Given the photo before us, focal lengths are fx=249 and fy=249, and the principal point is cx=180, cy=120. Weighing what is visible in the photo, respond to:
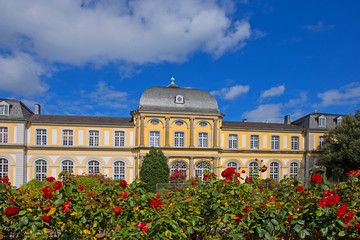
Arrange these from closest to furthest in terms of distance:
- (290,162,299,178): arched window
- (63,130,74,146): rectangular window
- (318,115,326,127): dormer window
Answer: (63,130,74,146): rectangular window → (290,162,299,178): arched window → (318,115,326,127): dormer window

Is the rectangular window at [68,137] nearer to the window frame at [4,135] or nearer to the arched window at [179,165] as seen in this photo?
the window frame at [4,135]

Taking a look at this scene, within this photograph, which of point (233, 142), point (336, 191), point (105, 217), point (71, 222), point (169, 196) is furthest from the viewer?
point (233, 142)

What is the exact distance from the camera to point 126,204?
4.83 meters

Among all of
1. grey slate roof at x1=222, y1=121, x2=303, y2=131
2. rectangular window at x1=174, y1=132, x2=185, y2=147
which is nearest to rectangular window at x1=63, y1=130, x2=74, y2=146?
rectangular window at x1=174, y1=132, x2=185, y2=147

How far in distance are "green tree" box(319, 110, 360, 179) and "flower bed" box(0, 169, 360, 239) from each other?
24.0 meters

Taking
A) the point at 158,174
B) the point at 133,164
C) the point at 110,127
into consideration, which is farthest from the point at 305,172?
the point at 110,127

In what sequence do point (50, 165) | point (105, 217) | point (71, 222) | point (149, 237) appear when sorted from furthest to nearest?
1. point (50, 165)
2. point (105, 217)
3. point (71, 222)
4. point (149, 237)

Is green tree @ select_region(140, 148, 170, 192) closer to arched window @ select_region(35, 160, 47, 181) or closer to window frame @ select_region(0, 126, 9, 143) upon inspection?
arched window @ select_region(35, 160, 47, 181)

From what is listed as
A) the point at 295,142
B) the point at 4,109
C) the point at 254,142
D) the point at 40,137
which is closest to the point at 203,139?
the point at 254,142

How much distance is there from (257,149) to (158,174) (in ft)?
42.2

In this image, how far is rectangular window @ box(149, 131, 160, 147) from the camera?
2703cm

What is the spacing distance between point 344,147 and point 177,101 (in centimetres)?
1803

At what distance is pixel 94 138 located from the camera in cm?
2686

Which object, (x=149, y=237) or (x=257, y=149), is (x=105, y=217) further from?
(x=257, y=149)
